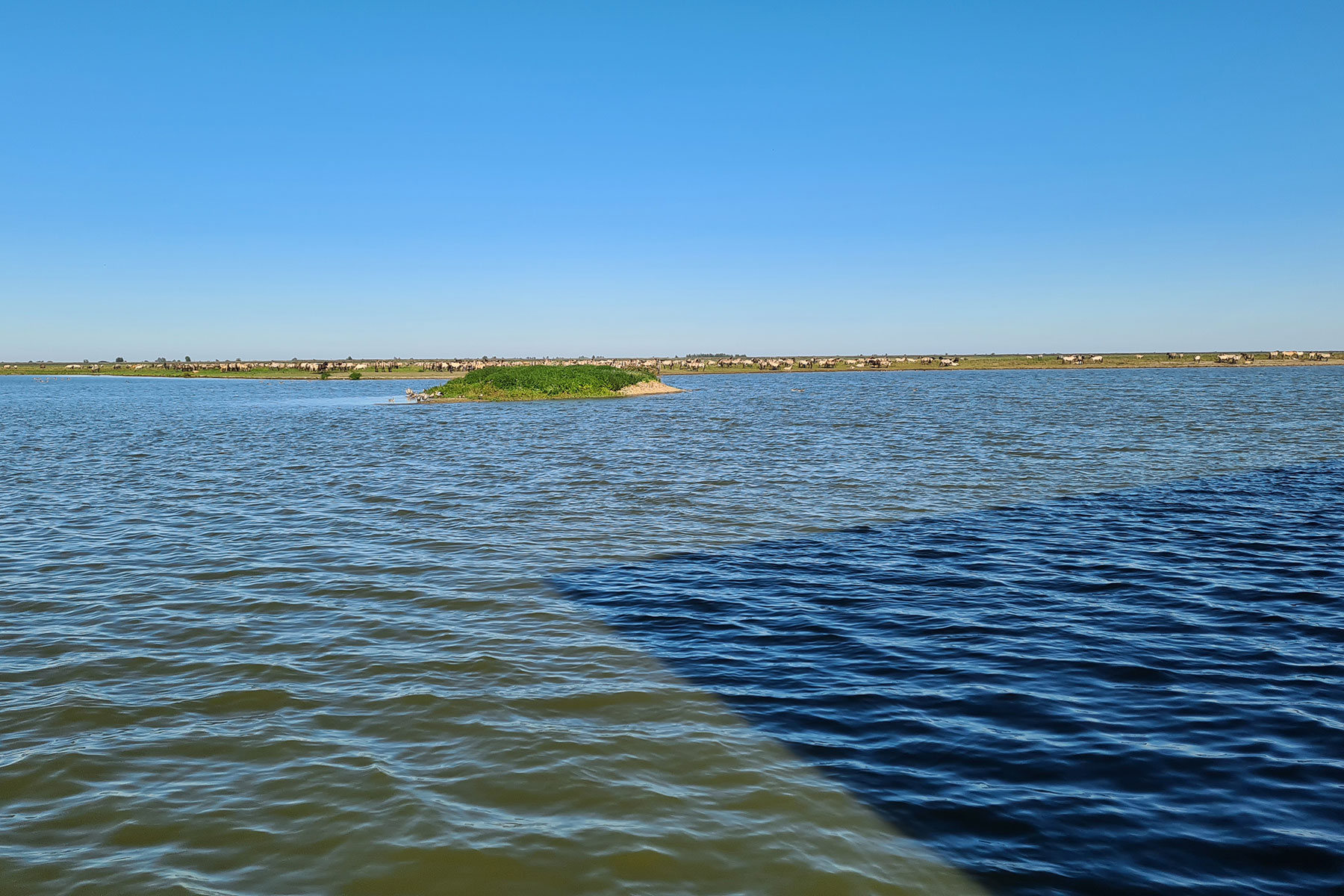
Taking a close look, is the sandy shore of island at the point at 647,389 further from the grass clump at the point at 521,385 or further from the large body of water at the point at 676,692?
the large body of water at the point at 676,692

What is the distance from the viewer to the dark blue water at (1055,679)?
6.76 m

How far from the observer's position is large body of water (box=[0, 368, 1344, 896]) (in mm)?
6555

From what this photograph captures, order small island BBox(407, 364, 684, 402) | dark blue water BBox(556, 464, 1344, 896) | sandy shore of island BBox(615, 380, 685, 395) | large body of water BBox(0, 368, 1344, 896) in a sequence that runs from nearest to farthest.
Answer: large body of water BBox(0, 368, 1344, 896)
dark blue water BBox(556, 464, 1344, 896)
small island BBox(407, 364, 684, 402)
sandy shore of island BBox(615, 380, 685, 395)

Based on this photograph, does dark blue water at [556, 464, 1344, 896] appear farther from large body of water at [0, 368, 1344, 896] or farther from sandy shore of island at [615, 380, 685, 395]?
sandy shore of island at [615, 380, 685, 395]

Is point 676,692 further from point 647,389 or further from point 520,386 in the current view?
point 647,389

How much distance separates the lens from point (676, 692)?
9.91 m

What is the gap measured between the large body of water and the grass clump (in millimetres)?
60901

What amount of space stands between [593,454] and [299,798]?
95.9 feet

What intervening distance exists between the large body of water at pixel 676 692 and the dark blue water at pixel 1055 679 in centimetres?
5

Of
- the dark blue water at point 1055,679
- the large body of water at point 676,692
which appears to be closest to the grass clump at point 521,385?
the large body of water at point 676,692

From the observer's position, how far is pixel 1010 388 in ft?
350

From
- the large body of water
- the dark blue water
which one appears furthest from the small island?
the dark blue water

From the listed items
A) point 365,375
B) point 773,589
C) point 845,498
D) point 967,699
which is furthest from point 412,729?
point 365,375

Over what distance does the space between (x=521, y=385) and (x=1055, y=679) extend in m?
78.7
